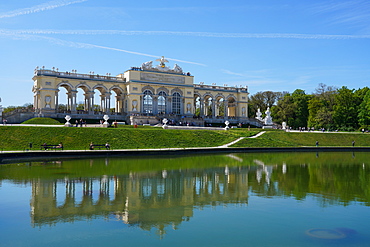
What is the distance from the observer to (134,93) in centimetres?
6662

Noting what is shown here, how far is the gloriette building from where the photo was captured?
198 ft

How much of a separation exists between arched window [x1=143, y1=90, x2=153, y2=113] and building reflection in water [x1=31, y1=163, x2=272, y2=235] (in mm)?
48868

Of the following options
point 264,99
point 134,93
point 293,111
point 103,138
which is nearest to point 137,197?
point 103,138

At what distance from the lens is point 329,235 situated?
9750 mm

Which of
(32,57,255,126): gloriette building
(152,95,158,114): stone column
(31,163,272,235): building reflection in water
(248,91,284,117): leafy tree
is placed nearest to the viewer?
(31,163,272,235): building reflection in water

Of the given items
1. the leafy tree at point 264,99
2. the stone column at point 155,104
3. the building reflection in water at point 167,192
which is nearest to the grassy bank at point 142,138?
the building reflection in water at point 167,192

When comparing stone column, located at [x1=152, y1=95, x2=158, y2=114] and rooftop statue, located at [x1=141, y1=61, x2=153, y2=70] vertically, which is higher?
rooftop statue, located at [x1=141, y1=61, x2=153, y2=70]

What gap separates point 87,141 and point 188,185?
75.7 feet

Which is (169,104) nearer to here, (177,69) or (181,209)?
(177,69)

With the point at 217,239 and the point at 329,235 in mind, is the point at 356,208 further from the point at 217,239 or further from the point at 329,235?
the point at 217,239

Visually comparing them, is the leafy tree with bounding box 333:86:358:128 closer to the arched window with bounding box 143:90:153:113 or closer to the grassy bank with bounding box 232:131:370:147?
the grassy bank with bounding box 232:131:370:147

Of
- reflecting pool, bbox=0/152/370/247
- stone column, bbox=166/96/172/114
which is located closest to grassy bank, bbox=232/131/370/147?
stone column, bbox=166/96/172/114

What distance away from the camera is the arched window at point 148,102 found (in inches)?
2692

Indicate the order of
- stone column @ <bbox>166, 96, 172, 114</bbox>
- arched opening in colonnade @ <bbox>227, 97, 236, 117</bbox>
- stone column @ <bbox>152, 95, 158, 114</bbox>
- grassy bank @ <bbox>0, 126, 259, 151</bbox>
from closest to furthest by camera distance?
grassy bank @ <bbox>0, 126, 259, 151</bbox>
stone column @ <bbox>152, 95, 158, 114</bbox>
stone column @ <bbox>166, 96, 172, 114</bbox>
arched opening in colonnade @ <bbox>227, 97, 236, 117</bbox>
